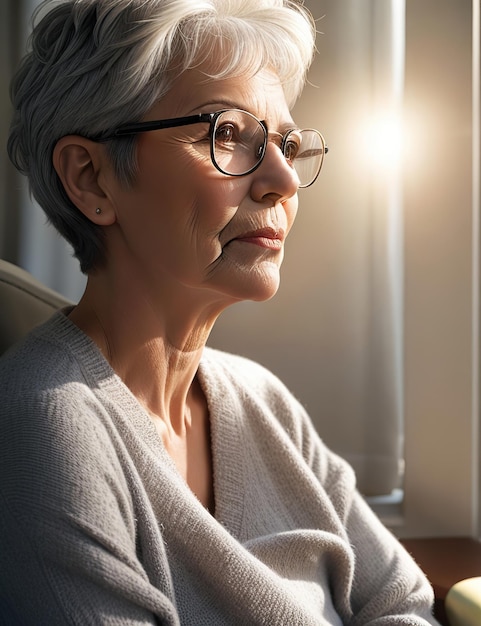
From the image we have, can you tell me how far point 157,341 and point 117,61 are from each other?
43 cm

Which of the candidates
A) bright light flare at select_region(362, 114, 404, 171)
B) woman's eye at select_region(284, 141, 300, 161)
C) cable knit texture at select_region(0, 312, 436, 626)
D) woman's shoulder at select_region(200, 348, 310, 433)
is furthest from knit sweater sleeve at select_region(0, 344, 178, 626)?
bright light flare at select_region(362, 114, 404, 171)

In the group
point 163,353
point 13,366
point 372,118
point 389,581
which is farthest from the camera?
point 372,118

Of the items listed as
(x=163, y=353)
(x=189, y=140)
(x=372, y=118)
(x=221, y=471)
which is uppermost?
(x=372, y=118)

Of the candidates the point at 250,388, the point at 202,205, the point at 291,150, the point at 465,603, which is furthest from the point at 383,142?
the point at 465,603

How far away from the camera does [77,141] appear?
50.2 inches

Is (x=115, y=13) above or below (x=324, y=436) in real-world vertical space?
above

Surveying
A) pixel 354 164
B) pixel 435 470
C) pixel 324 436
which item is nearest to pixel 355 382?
pixel 324 436

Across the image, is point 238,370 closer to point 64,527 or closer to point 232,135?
point 232,135

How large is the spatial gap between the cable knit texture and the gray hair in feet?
0.87

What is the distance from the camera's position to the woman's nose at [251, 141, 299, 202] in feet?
4.23

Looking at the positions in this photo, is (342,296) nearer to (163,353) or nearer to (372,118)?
(372,118)

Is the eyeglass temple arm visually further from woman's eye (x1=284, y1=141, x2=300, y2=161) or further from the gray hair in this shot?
woman's eye (x1=284, y1=141, x2=300, y2=161)

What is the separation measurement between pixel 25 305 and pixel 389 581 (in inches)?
31.9

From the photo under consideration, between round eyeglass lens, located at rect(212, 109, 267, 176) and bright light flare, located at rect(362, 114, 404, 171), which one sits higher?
bright light flare, located at rect(362, 114, 404, 171)
